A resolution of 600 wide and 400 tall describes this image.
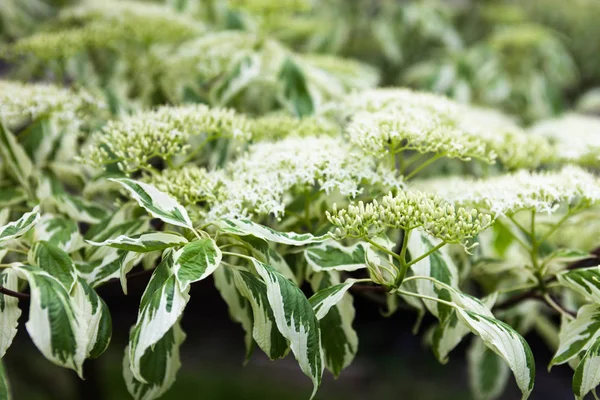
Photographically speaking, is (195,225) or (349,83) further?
(349,83)

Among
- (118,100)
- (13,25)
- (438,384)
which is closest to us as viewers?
(118,100)

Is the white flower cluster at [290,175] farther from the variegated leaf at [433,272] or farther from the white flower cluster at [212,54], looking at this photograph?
the white flower cluster at [212,54]

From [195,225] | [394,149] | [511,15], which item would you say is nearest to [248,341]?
[195,225]

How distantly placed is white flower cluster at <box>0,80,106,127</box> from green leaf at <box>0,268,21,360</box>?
0.42 meters

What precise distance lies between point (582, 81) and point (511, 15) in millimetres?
823

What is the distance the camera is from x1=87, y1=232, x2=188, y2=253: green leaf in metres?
0.70

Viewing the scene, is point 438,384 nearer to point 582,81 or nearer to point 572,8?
point 582,81

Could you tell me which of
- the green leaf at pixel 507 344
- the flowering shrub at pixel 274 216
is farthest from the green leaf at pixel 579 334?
the green leaf at pixel 507 344

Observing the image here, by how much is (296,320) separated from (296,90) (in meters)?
0.71

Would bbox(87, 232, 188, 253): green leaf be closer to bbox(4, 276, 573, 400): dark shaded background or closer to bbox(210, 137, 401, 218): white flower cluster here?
bbox(210, 137, 401, 218): white flower cluster

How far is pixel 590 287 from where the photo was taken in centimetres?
84

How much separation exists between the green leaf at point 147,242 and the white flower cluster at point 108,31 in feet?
2.55

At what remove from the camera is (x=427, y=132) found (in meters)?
0.92

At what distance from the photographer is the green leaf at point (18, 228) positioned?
0.72m
